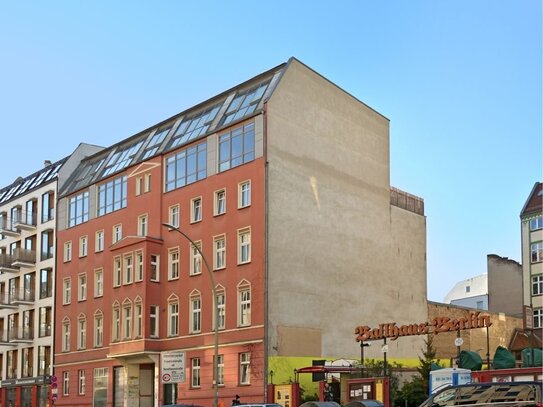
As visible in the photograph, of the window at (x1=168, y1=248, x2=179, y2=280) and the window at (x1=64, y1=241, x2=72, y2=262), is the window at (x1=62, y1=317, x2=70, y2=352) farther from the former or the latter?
the window at (x1=168, y1=248, x2=179, y2=280)

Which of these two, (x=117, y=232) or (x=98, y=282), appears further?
(x=98, y=282)

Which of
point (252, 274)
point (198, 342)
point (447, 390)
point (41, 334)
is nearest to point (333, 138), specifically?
point (252, 274)

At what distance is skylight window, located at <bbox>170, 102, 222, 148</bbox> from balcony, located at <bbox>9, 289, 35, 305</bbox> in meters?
21.7

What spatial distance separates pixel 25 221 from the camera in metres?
68.4

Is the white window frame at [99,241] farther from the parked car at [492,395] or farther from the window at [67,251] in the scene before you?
the parked car at [492,395]

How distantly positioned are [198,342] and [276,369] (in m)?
6.06

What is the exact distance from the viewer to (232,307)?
1793 inches

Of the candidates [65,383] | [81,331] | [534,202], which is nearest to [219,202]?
[81,331]

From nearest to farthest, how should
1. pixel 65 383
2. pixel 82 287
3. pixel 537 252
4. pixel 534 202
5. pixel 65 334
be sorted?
1. pixel 82 287
2. pixel 65 383
3. pixel 65 334
4. pixel 537 252
5. pixel 534 202

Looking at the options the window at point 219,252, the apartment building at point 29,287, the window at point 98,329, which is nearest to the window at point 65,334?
the apartment building at point 29,287

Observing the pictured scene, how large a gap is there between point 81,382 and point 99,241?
9.46m

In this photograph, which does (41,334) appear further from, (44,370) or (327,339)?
(327,339)

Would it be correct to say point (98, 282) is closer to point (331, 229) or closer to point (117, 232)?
point (117, 232)

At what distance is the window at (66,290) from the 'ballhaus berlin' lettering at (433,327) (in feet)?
84.8
